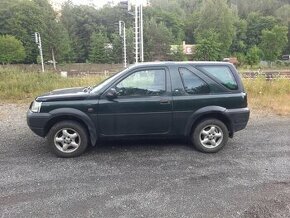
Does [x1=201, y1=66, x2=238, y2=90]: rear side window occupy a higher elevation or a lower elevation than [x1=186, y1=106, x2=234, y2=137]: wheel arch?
higher

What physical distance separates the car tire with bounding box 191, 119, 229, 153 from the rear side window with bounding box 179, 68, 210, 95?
1.84ft

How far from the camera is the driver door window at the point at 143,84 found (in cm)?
539

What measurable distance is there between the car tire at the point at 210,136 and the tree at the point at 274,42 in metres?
67.0

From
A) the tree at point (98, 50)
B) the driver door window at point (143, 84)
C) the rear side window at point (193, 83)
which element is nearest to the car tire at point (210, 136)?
the rear side window at point (193, 83)

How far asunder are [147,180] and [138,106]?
140cm

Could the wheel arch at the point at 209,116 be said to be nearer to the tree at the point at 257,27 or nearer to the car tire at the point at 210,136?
the car tire at the point at 210,136

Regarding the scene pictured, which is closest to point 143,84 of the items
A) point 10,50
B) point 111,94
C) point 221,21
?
point 111,94

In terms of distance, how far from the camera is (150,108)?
5383 mm

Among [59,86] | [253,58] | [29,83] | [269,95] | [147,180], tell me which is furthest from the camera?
[253,58]

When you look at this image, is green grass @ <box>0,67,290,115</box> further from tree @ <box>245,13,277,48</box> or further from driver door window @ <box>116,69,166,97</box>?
tree @ <box>245,13,277,48</box>

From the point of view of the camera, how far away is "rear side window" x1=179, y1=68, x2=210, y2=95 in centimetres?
554

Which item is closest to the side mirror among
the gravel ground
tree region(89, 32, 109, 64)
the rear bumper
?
the gravel ground

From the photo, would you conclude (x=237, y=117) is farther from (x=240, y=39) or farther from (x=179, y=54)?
(x=240, y=39)

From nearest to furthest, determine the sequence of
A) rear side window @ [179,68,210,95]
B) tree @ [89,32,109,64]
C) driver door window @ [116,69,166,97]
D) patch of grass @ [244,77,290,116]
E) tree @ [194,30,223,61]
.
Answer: driver door window @ [116,69,166,97]
rear side window @ [179,68,210,95]
patch of grass @ [244,77,290,116]
tree @ [194,30,223,61]
tree @ [89,32,109,64]
